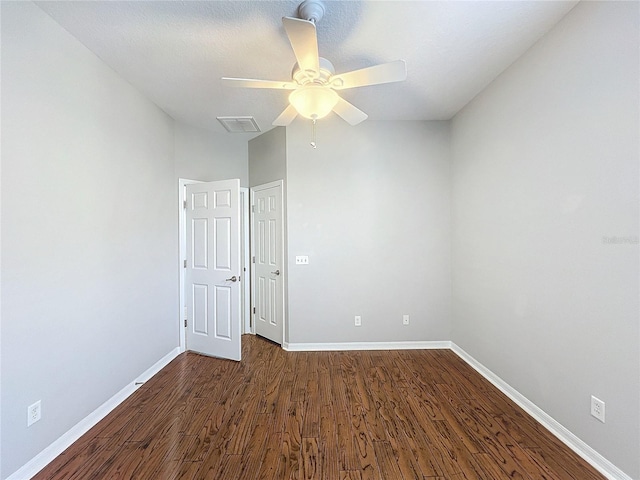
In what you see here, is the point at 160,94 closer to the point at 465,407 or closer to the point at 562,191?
the point at 562,191

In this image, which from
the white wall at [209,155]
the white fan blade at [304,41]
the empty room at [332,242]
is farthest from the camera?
the white wall at [209,155]

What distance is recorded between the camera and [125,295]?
8.23ft

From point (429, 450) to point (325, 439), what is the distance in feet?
2.19

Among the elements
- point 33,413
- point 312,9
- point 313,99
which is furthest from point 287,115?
point 33,413

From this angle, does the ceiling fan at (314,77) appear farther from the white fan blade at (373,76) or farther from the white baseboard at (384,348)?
the white baseboard at (384,348)

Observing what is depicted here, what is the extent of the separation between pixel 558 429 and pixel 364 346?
6.16 feet

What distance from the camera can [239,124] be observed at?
3.43 meters

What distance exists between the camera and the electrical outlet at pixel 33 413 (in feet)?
5.42

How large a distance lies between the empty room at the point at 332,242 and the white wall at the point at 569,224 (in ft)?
0.05

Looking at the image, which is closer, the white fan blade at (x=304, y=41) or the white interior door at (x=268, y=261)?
the white fan blade at (x=304, y=41)

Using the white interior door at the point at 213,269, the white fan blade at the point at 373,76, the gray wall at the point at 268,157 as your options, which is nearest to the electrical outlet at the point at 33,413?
the white interior door at the point at 213,269

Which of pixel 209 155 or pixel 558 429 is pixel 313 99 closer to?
pixel 209 155

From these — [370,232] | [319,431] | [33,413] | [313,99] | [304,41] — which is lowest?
[319,431]

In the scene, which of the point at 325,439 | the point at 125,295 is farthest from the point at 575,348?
the point at 125,295
